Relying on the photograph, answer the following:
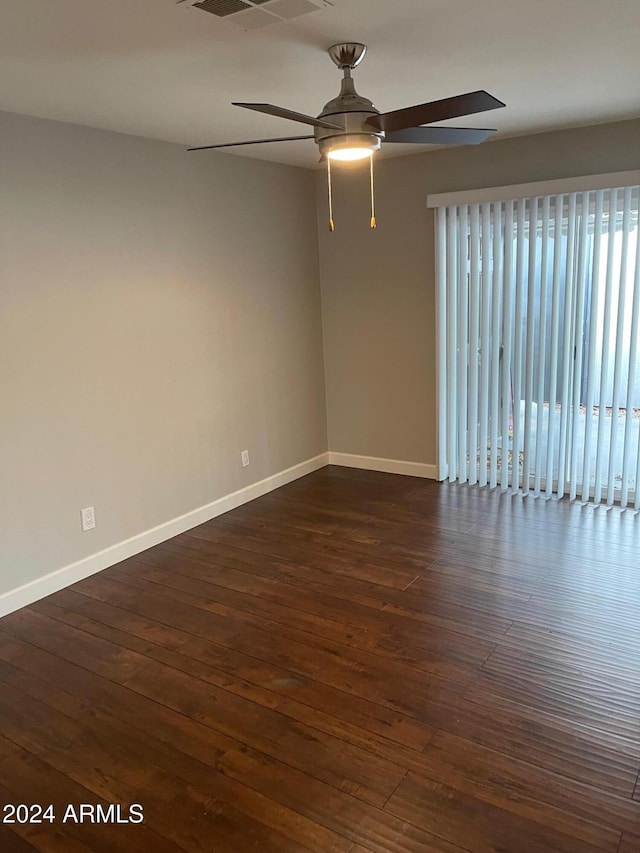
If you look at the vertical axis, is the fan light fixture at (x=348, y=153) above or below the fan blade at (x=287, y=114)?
below

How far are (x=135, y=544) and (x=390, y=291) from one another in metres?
2.68

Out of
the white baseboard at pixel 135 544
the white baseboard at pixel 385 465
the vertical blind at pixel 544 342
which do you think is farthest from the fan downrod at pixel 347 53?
the white baseboard at pixel 385 465

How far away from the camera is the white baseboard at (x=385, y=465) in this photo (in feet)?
16.9

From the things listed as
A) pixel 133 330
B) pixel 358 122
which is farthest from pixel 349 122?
pixel 133 330

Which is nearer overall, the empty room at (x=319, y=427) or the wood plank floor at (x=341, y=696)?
the wood plank floor at (x=341, y=696)

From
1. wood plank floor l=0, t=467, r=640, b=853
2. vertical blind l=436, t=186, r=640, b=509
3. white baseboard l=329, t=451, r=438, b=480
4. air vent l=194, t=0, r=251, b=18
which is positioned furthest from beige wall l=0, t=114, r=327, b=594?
air vent l=194, t=0, r=251, b=18

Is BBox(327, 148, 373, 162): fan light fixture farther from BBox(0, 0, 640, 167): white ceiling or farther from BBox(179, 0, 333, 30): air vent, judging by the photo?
BBox(179, 0, 333, 30): air vent

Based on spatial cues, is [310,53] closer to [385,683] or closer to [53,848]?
[385,683]

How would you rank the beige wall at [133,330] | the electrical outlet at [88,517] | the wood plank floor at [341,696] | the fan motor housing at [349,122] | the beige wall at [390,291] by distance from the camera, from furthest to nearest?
the beige wall at [390,291], the electrical outlet at [88,517], the beige wall at [133,330], the fan motor housing at [349,122], the wood plank floor at [341,696]

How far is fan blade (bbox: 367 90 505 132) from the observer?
2117 millimetres

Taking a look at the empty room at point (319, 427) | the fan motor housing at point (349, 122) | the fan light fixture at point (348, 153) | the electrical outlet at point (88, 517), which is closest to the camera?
the empty room at point (319, 427)

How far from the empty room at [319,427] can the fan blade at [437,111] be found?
2 centimetres

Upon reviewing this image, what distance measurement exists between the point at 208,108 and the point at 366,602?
8.44 feet

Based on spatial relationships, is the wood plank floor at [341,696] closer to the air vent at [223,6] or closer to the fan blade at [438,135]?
the fan blade at [438,135]
